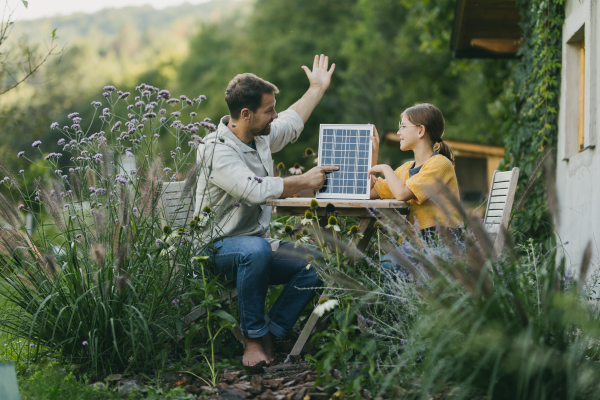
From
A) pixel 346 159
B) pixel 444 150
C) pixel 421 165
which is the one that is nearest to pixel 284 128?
pixel 346 159

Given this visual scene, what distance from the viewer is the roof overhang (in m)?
6.89

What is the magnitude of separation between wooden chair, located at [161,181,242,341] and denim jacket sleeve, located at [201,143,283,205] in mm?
195

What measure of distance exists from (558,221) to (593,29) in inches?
117

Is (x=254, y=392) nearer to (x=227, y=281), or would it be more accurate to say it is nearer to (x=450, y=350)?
(x=227, y=281)

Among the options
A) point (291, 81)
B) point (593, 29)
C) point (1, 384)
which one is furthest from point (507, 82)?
point (291, 81)

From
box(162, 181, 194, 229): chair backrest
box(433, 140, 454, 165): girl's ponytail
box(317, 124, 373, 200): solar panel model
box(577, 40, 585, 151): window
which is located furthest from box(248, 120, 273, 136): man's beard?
box(577, 40, 585, 151): window

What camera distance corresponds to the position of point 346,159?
3.41 meters

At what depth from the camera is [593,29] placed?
4281mm

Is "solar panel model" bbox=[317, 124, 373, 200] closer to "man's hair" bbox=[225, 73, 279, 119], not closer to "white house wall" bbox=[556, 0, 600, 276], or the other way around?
"man's hair" bbox=[225, 73, 279, 119]

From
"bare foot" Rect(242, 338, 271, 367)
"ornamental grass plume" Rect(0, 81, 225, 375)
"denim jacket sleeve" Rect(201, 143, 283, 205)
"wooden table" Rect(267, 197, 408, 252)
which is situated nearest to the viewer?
"ornamental grass plume" Rect(0, 81, 225, 375)

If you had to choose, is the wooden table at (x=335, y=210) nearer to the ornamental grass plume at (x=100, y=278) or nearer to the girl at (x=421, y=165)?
the girl at (x=421, y=165)

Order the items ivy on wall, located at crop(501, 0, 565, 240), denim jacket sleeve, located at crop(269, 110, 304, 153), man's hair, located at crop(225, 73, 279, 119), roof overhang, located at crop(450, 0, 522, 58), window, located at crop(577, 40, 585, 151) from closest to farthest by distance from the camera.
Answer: man's hair, located at crop(225, 73, 279, 119), denim jacket sleeve, located at crop(269, 110, 304, 153), window, located at crop(577, 40, 585, 151), ivy on wall, located at crop(501, 0, 565, 240), roof overhang, located at crop(450, 0, 522, 58)

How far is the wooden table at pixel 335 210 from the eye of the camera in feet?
9.78

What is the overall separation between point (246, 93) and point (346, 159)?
737mm
